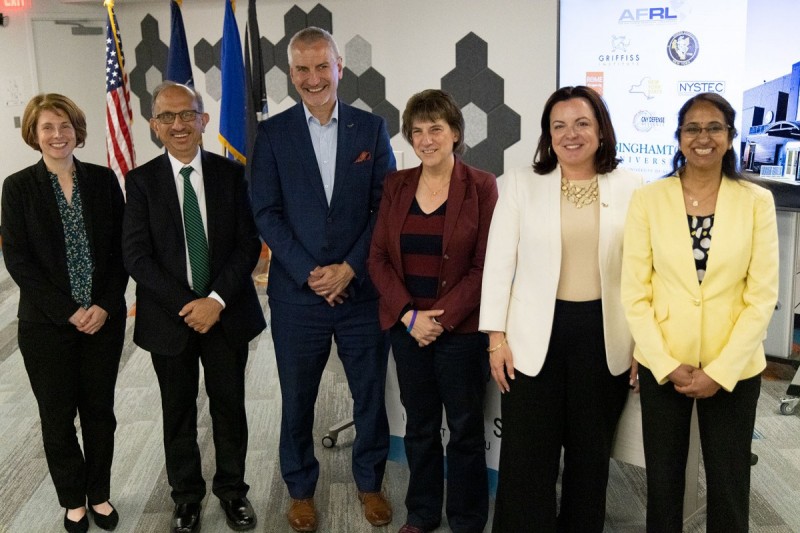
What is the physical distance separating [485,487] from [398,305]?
66cm

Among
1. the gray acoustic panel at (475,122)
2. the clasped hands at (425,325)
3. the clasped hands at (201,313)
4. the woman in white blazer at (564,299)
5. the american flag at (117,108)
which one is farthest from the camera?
the gray acoustic panel at (475,122)

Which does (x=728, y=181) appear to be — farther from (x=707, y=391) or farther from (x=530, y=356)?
(x=530, y=356)

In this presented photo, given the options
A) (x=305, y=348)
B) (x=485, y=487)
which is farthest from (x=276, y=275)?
(x=485, y=487)

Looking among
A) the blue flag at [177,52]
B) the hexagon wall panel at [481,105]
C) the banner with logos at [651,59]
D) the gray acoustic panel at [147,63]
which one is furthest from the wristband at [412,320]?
the gray acoustic panel at [147,63]

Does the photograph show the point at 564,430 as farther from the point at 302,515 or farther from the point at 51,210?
the point at 51,210

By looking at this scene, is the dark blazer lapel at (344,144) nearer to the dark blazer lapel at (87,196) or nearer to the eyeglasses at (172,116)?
the eyeglasses at (172,116)

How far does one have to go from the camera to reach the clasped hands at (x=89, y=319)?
221 cm

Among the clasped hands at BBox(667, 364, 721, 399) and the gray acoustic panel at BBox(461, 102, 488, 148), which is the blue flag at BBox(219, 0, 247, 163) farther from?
the clasped hands at BBox(667, 364, 721, 399)

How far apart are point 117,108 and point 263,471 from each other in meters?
2.65

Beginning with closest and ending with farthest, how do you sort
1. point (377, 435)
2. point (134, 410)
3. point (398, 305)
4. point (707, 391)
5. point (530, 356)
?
point (707, 391) → point (530, 356) → point (398, 305) → point (377, 435) → point (134, 410)

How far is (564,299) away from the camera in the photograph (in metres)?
1.88

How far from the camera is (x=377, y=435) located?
96.2 inches

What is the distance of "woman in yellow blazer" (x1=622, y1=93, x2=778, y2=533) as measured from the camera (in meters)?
1.73

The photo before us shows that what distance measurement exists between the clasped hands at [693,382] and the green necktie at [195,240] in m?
1.36
